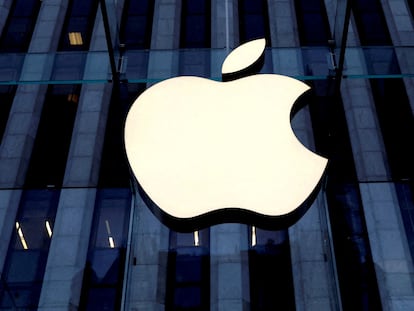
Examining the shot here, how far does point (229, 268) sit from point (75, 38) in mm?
11464

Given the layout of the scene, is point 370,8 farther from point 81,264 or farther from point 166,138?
point 81,264

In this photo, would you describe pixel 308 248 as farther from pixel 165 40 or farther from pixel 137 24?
pixel 137 24

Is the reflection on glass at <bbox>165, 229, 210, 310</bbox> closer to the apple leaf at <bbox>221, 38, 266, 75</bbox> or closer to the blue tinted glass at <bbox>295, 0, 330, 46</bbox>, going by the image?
the apple leaf at <bbox>221, 38, 266, 75</bbox>

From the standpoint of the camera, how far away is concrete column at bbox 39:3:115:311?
1422 cm

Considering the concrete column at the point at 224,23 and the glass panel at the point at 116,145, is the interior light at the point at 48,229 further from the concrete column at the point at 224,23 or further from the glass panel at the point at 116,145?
the concrete column at the point at 224,23

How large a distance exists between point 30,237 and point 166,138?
6.20 metres

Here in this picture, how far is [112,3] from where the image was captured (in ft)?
62.1

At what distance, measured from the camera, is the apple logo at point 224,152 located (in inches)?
409

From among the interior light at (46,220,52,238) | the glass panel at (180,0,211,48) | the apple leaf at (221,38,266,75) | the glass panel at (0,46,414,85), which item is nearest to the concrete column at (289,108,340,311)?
the glass panel at (0,46,414,85)

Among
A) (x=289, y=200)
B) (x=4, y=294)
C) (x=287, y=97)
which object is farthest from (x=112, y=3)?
(x=289, y=200)

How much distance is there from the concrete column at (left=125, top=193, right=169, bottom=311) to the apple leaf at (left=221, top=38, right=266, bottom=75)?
4.86 metres

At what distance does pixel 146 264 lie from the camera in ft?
47.7

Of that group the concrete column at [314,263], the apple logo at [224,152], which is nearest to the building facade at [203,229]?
the concrete column at [314,263]

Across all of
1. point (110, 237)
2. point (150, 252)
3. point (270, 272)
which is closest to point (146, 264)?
point (150, 252)
